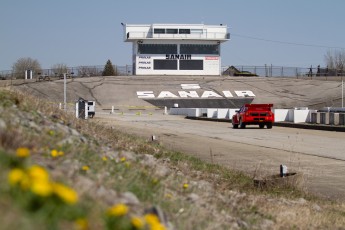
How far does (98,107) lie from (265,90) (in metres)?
27.8

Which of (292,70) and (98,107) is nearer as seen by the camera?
(98,107)

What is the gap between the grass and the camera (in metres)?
2.86

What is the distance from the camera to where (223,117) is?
2320 inches

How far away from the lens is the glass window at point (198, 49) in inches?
3780

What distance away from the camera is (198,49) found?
3802 inches

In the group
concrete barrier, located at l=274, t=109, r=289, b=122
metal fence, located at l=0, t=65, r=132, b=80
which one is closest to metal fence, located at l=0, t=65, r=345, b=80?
metal fence, located at l=0, t=65, r=132, b=80

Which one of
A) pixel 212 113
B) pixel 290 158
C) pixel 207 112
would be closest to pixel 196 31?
pixel 207 112

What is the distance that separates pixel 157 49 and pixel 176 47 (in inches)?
126

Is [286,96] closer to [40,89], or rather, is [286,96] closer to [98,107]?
[98,107]

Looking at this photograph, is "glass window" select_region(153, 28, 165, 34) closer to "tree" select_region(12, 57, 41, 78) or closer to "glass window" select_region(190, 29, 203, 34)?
"glass window" select_region(190, 29, 203, 34)

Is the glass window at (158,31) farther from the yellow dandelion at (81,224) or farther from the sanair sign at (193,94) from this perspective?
the yellow dandelion at (81,224)

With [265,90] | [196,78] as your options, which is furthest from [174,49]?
[265,90]

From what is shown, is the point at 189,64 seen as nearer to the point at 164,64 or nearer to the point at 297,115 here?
the point at 164,64

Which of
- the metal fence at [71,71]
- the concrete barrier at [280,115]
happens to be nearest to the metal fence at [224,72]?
the metal fence at [71,71]
